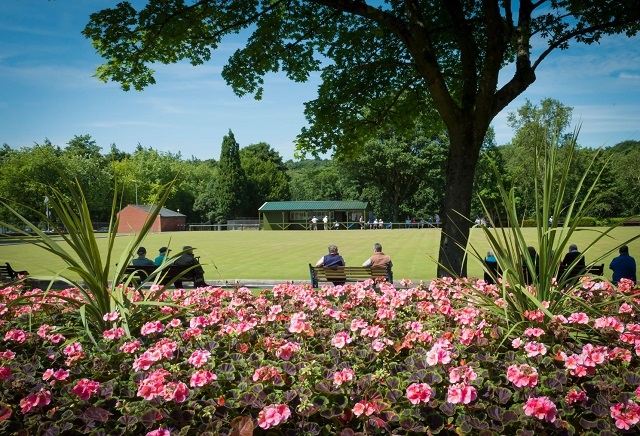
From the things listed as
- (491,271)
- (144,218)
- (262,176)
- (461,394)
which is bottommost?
(461,394)

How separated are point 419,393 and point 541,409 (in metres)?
0.56

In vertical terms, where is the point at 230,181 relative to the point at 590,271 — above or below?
above

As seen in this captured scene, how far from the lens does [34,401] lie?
8.33 ft

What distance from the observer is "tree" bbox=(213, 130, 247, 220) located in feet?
229

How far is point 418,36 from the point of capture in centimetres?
850

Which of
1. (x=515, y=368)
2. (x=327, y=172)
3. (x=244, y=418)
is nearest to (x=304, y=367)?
(x=244, y=418)

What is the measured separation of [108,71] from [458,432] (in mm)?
9837

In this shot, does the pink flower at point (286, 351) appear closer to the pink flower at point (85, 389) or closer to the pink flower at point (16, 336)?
the pink flower at point (85, 389)

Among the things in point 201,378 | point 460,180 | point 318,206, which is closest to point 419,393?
point 201,378

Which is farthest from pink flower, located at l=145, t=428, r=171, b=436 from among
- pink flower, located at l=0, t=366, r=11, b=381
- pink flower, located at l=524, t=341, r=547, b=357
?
pink flower, located at l=524, t=341, r=547, b=357

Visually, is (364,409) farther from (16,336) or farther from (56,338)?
(16,336)

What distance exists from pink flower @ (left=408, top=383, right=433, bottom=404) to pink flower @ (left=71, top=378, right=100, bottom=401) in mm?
1613

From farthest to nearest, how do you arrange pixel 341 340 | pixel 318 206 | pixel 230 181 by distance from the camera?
pixel 230 181 < pixel 318 206 < pixel 341 340

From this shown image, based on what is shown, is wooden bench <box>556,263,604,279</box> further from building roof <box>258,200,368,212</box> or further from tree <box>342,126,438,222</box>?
building roof <box>258,200,368,212</box>
